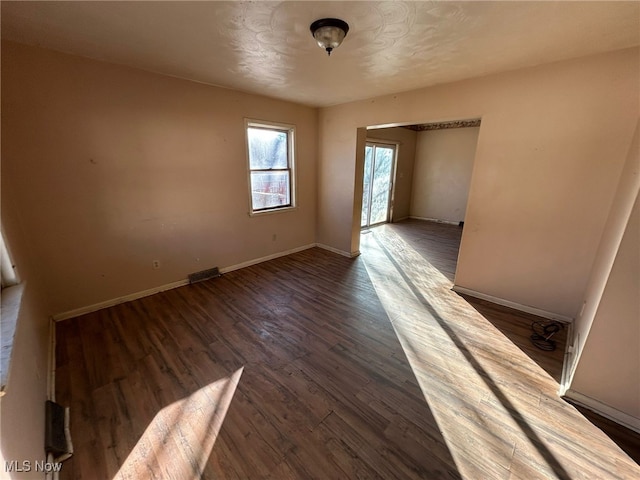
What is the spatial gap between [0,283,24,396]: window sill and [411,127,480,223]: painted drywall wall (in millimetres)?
7655

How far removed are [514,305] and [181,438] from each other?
335 centimetres

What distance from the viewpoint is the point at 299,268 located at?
3982mm

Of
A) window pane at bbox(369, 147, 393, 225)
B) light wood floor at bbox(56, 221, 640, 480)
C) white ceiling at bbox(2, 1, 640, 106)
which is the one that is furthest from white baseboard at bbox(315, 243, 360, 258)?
white ceiling at bbox(2, 1, 640, 106)

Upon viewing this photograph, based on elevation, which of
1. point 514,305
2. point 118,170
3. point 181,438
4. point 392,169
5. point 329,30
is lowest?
point 181,438

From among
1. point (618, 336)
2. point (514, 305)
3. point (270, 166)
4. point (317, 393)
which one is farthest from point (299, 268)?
Answer: point (618, 336)

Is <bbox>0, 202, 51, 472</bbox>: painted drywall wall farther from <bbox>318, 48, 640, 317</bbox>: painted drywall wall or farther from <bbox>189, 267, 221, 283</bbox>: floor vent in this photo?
<bbox>318, 48, 640, 317</bbox>: painted drywall wall

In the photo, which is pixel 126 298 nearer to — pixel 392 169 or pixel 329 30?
pixel 329 30

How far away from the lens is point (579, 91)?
7.21 feet

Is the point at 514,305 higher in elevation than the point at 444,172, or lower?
lower

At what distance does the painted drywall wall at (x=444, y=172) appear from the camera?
655cm

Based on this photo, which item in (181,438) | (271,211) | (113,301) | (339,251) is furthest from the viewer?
(339,251)

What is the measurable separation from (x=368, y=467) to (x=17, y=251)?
279cm

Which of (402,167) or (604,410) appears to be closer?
(604,410)
